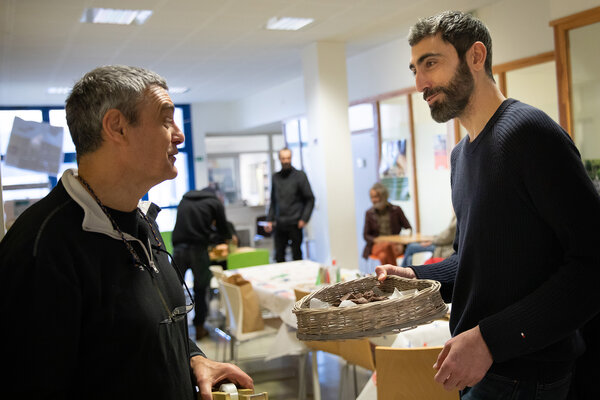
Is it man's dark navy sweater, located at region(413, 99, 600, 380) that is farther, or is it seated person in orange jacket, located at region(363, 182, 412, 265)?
seated person in orange jacket, located at region(363, 182, 412, 265)

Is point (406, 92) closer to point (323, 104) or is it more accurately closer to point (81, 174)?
point (323, 104)

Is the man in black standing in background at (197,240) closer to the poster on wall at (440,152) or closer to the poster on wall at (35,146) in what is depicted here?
the poster on wall at (35,146)

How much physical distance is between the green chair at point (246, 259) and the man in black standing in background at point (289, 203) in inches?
76.4

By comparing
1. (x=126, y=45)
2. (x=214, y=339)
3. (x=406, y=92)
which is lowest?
(x=214, y=339)

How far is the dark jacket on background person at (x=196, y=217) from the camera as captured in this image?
648 cm

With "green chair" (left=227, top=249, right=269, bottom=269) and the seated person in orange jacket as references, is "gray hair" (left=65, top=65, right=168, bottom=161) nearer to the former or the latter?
"green chair" (left=227, top=249, right=269, bottom=269)

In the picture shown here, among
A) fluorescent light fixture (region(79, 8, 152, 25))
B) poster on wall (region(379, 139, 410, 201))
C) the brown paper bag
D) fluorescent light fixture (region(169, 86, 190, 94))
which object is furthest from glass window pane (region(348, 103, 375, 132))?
the brown paper bag

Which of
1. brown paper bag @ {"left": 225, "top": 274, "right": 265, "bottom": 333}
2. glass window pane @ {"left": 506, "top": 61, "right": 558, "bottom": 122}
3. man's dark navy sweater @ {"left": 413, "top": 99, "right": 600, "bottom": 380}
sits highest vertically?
glass window pane @ {"left": 506, "top": 61, "right": 558, "bottom": 122}

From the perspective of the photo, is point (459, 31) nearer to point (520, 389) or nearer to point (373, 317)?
point (373, 317)

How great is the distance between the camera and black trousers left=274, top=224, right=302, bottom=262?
27.4 ft

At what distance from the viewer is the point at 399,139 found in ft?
29.8

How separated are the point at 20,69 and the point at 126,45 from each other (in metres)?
2.50

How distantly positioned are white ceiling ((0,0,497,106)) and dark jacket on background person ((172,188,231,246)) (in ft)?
6.86

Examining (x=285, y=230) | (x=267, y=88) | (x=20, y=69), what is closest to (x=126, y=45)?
(x=20, y=69)
